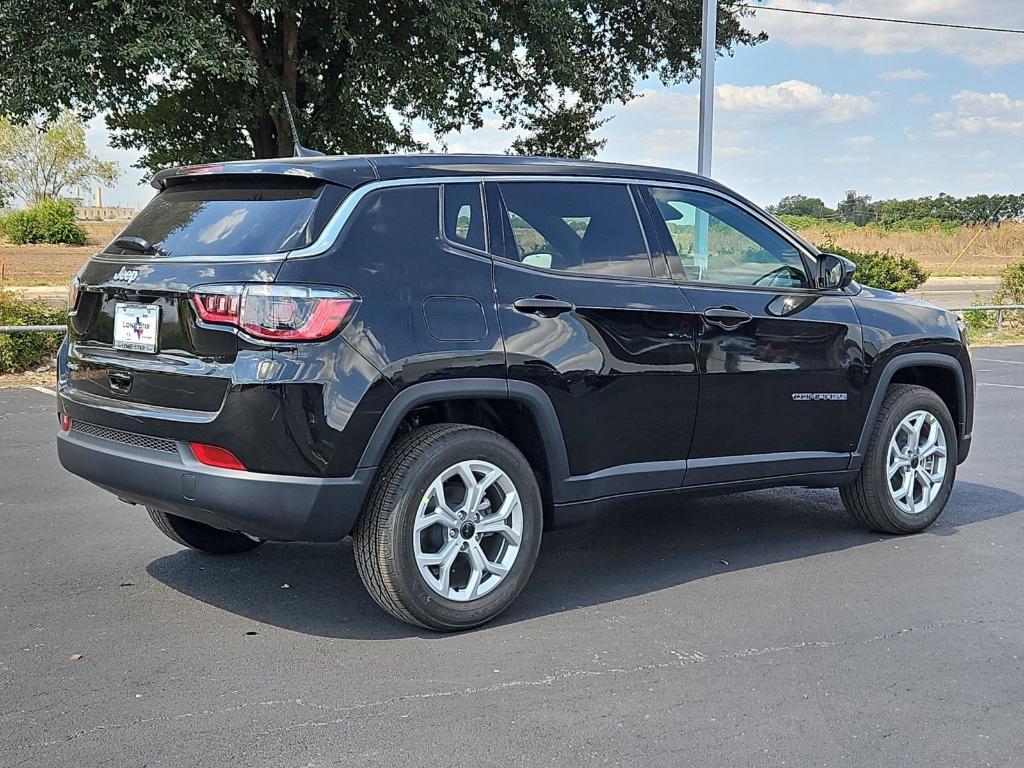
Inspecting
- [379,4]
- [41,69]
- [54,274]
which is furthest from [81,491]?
[54,274]

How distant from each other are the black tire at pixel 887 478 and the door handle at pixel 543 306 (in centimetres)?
211

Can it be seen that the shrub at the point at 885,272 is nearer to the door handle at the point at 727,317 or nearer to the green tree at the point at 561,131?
the green tree at the point at 561,131

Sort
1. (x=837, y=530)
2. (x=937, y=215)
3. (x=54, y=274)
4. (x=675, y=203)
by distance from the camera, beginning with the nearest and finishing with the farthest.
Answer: (x=675, y=203), (x=837, y=530), (x=54, y=274), (x=937, y=215)

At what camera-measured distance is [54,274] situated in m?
30.9

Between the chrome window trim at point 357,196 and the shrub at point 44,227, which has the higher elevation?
the shrub at point 44,227

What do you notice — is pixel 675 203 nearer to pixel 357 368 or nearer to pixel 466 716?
pixel 357 368

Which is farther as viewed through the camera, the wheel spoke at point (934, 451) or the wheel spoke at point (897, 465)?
the wheel spoke at point (934, 451)

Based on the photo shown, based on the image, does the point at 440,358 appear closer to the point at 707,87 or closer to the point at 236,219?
the point at 236,219

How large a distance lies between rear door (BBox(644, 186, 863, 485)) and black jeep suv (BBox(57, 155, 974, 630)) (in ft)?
0.04

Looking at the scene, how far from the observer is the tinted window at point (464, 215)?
14.4ft

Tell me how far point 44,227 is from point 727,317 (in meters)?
48.7

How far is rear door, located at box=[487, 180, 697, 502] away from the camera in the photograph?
4480mm

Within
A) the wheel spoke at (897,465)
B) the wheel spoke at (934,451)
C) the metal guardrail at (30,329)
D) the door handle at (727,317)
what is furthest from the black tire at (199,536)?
the metal guardrail at (30,329)

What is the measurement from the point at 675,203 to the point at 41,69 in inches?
465
